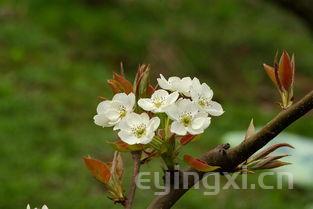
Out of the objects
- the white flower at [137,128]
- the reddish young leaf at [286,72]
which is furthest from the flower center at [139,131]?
the reddish young leaf at [286,72]

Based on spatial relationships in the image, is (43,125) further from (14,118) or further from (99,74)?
(99,74)

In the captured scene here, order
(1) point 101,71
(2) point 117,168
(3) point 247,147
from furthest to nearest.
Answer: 1. (1) point 101,71
2. (2) point 117,168
3. (3) point 247,147

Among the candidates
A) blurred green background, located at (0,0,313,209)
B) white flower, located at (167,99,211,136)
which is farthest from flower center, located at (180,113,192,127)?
blurred green background, located at (0,0,313,209)

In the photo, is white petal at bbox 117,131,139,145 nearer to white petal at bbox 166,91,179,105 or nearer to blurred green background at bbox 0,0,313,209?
white petal at bbox 166,91,179,105

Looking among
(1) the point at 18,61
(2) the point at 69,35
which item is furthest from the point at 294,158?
(2) the point at 69,35

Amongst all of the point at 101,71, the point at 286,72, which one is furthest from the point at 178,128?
the point at 101,71

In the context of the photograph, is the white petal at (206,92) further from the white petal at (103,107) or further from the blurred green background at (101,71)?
the blurred green background at (101,71)

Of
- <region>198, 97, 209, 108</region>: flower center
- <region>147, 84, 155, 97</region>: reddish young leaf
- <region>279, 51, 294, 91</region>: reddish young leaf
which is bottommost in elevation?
<region>198, 97, 209, 108</region>: flower center

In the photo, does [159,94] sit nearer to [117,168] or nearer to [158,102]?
[158,102]
